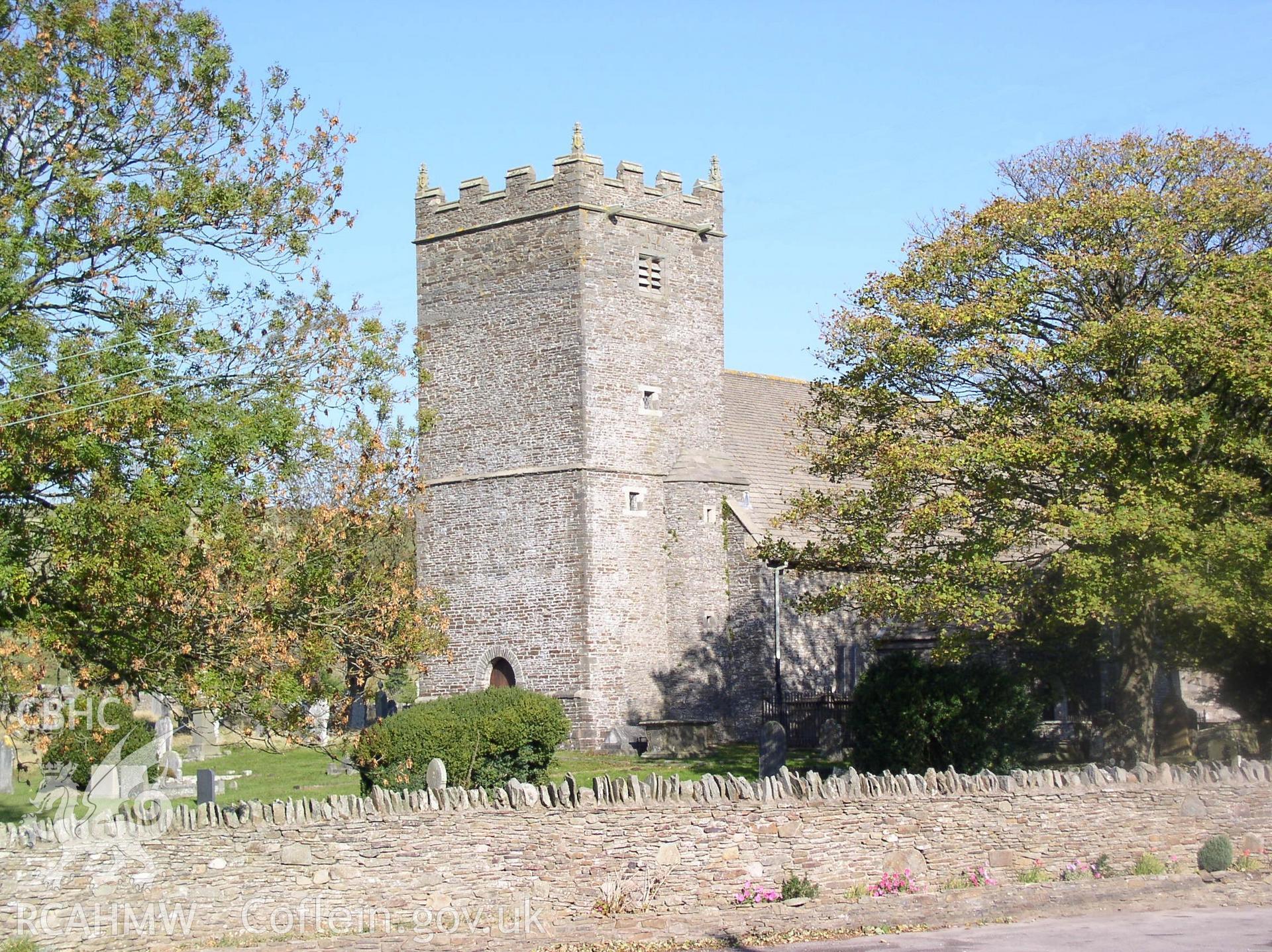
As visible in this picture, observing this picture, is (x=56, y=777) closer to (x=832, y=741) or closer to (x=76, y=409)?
(x=76, y=409)

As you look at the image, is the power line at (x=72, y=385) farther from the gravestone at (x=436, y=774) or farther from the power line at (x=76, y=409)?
the gravestone at (x=436, y=774)

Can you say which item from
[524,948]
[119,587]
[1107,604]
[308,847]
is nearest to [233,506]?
[119,587]

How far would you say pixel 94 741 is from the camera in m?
25.2

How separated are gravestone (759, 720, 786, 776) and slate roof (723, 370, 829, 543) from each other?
10175mm

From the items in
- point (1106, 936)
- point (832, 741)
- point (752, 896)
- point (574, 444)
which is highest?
point (574, 444)

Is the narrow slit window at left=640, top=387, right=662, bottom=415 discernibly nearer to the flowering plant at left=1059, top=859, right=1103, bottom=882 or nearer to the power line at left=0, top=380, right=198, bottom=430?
the flowering plant at left=1059, top=859, right=1103, bottom=882

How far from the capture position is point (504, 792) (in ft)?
48.8

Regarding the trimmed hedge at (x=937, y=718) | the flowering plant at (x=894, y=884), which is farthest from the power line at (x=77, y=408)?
the trimmed hedge at (x=937, y=718)

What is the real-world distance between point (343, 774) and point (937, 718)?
1223 cm

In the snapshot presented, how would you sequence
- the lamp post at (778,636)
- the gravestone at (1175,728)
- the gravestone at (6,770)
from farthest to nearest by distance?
the lamp post at (778,636) → the gravestone at (6,770) → the gravestone at (1175,728)

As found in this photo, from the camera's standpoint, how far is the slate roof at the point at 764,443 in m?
34.6

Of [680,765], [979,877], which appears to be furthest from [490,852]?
[680,765]

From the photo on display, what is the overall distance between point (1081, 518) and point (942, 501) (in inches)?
74.7

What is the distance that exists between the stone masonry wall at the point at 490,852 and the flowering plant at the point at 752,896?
9 cm
